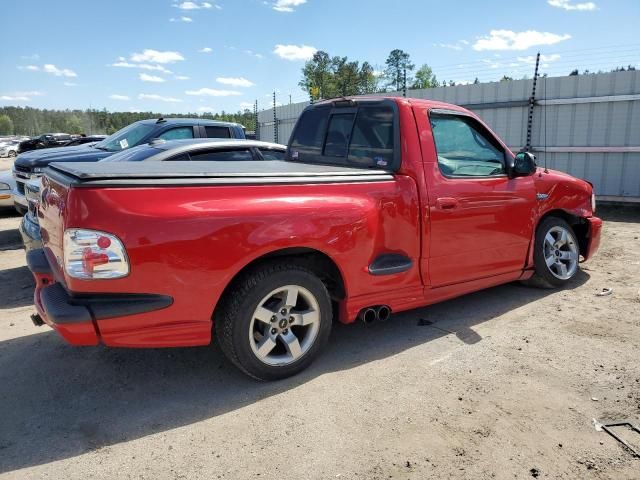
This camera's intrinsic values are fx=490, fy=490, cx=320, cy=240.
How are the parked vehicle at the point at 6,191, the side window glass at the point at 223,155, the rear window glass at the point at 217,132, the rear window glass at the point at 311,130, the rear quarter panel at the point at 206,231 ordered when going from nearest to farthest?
the rear quarter panel at the point at 206,231
the rear window glass at the point at 311,130
the side window glass at the point at 223,155
the rear window glass at the point at 217,132
the parked vehicle at the point at 6,191

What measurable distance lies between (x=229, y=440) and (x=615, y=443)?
6.94 ft

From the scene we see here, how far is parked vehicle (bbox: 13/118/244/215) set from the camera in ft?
24.5

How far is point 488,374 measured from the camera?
11.3 ft

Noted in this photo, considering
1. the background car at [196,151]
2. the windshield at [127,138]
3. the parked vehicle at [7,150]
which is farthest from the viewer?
the parked vehicle at [7,150]

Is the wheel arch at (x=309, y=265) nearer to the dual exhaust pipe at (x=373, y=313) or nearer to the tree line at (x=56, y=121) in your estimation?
the dual exhaust pipe at (x=373, y=313)

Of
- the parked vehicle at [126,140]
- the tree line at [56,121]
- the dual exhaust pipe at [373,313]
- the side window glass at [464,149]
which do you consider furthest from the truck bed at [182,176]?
the tree line at [56,121]

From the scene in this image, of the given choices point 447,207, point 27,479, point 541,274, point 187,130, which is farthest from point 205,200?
point 187,130

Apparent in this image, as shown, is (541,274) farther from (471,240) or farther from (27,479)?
(27,479)

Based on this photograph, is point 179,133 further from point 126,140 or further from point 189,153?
point 189,153

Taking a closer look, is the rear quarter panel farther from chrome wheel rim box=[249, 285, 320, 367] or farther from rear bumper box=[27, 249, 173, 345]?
chrome wheel rim box=[249, 285, 320, 367]

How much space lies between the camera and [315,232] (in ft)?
10.5

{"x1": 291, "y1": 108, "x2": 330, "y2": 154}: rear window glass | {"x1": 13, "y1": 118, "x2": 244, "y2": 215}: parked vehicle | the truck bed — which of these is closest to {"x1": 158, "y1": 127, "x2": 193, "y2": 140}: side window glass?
{"x1": 13, "y1": 118, "x2": 244, "y2": 215}: parked vehicle

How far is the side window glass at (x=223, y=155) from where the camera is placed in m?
6.14

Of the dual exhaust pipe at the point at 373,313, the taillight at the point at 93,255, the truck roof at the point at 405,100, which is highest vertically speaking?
the truck roof at the point at 405,100
